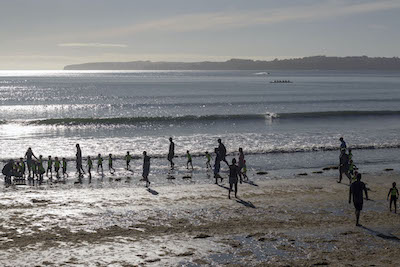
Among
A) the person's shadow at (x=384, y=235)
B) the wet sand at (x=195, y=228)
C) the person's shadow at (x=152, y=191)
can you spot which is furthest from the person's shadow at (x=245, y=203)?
the person's shadow at (x=384, y=235)

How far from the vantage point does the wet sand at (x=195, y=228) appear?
1091cm

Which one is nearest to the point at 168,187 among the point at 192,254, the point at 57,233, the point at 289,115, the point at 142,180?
the point at 142,180

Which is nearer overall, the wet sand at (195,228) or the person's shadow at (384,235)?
the wet sand at (195,228)

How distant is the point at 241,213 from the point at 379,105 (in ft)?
215

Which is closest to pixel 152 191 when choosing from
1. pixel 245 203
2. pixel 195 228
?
pixel 245 203

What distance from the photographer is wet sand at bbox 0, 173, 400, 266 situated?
10.9 meters

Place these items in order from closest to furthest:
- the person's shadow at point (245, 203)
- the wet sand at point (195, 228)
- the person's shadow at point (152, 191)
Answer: the wet sand at point (195, 228)
the person's shadow at point (245, 203)
the person's shadow at point (152, 191)

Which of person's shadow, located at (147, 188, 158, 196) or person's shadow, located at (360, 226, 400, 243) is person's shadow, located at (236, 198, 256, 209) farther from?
person's shadow, located at (360, 226, 400, 243)

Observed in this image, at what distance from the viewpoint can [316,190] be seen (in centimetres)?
1836

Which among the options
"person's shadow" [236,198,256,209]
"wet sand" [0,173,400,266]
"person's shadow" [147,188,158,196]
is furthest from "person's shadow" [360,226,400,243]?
"person's shadow" [147,188,158,196]

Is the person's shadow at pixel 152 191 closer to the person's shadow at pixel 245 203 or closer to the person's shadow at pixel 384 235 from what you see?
the person's shadow at pixel 245 203

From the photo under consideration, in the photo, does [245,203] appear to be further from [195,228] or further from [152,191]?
[152,191]

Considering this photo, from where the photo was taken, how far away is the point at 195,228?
1319cm

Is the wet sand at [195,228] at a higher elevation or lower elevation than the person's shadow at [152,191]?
higher
